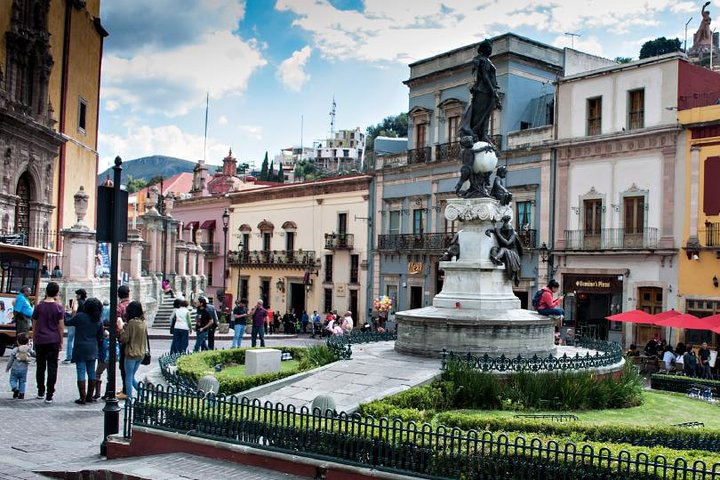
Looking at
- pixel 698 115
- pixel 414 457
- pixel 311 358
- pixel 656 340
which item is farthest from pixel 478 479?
pixel 698 115

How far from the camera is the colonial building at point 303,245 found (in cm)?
4406

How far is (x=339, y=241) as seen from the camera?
146 feet

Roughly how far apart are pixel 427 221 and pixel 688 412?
1073 inches

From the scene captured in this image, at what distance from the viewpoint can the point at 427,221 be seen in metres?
39.9

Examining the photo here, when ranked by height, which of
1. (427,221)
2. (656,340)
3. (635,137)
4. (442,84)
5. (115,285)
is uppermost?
(442,84)

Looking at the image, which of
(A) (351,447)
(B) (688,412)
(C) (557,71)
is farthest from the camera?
(C) (557,71)

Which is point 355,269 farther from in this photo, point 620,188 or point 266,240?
point 620,188

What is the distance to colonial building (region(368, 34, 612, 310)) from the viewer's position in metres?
34.5

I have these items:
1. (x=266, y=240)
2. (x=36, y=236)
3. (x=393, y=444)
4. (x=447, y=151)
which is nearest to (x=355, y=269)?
(x=447, y=151)

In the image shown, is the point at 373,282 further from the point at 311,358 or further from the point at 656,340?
the point at 311,358

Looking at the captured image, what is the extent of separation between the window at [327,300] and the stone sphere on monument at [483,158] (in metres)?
31.1

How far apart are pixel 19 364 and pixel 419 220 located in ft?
96.6

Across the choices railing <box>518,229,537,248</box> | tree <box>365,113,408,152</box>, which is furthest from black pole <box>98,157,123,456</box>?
tree <box>365,113,408,152</box>

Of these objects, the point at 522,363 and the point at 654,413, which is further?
the point at 654,413
